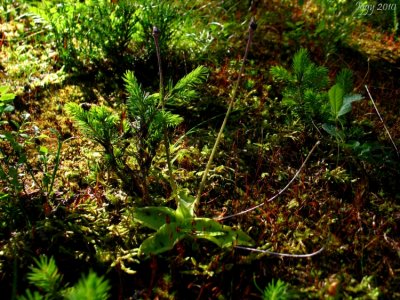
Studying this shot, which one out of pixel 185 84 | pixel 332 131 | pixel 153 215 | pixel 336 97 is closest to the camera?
pixel 153 215

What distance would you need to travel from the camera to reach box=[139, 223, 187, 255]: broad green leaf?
2.01 m

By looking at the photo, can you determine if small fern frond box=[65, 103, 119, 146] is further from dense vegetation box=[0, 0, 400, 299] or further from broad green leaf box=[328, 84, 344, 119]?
broad green leaf box=[328, 84, 344, 119]

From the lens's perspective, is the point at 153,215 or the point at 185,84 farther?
the point at 185,84

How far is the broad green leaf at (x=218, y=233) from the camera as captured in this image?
2074 mm

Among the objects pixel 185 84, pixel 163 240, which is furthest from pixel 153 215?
pixel 185 84

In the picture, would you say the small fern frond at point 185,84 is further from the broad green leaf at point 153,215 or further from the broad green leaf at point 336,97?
the broad green leaf at point 336,97

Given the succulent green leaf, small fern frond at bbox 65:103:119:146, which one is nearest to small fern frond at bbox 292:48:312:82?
the succulent green leaf

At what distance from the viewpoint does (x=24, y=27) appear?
401 centimetres

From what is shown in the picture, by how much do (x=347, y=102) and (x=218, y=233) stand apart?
1.23m

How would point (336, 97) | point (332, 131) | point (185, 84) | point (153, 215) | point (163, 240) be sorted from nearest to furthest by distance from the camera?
point (163, 240)
point (153, 215)
point (185, 84)
point (336, 97)
point (332, 131)

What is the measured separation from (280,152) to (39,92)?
2.01 metres

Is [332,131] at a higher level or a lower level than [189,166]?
higher

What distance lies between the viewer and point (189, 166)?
104 inches

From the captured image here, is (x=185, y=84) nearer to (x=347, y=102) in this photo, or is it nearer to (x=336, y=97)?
(x=336, y=97)
